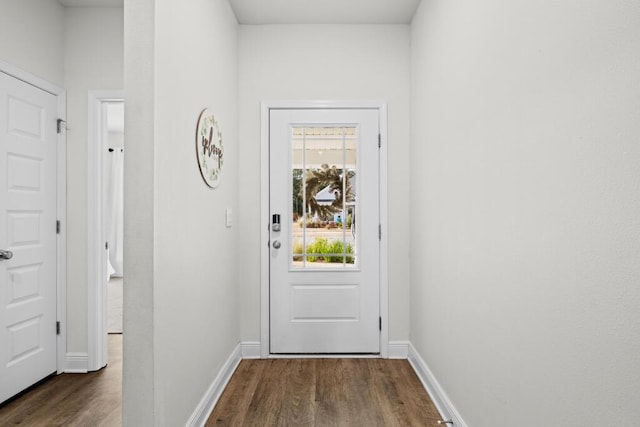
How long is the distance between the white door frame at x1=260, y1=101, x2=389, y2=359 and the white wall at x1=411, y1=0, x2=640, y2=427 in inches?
32.8

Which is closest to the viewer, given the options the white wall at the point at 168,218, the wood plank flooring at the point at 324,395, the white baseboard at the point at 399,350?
the white wall at the point at 168,218

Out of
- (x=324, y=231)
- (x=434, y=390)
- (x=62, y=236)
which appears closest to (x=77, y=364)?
(x=62, y=236)

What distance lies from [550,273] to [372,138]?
207cm

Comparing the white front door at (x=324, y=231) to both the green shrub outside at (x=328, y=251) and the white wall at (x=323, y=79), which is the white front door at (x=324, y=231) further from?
the white wall at (x=323, y=79)

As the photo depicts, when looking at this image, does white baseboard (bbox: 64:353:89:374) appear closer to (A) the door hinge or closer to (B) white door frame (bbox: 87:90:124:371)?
(B) white door frame (bbox: 87:90:124:371)

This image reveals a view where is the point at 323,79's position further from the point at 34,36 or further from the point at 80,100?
the point at 34,36

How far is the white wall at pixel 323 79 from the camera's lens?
121 inches

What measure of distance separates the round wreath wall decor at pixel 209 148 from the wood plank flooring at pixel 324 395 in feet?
4.35

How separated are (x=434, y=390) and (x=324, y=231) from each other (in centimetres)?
138

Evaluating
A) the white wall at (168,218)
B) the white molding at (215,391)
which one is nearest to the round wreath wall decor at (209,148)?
the white wall at (168,218)

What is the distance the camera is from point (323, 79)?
3080mm

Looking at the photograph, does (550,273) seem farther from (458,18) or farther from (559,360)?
Result: (458,18)

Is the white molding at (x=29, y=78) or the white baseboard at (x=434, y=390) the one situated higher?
the white molding at (x=29, y=78)

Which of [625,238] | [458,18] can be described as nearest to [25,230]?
[458,18]
